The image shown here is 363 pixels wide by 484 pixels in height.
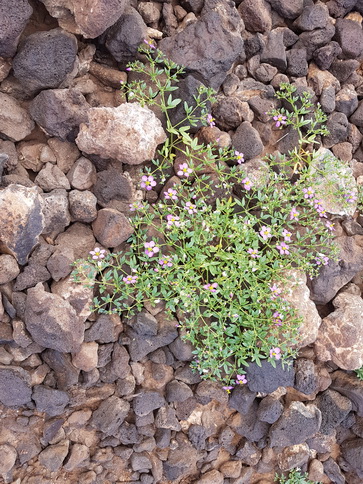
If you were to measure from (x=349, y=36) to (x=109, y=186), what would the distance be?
2.66 metres

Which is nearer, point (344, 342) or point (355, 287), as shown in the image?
point (344, 342)

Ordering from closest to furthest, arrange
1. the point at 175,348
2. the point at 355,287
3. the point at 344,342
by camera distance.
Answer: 1. the point at 175,348
2. the point at 344,342
3. the point at 355,287

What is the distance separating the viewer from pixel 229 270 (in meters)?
3.05

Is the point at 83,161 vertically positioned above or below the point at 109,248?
above

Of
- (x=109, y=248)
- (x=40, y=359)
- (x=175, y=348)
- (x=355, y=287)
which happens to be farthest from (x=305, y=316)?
(x=40, y=359)

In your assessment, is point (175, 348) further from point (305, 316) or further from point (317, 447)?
point (317, 447)

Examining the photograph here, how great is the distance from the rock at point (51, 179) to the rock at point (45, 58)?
560mm

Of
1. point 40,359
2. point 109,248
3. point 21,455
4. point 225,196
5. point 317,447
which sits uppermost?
point 225,196

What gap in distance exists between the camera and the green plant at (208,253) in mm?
3010

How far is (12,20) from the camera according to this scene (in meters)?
2.53

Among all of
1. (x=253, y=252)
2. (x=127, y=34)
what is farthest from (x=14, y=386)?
(x=127, y=34)

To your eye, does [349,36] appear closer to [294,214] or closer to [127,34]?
[294,214]

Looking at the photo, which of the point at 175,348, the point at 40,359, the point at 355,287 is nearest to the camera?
the point at 40,359

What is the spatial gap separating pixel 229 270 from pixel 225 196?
0.62 metres
